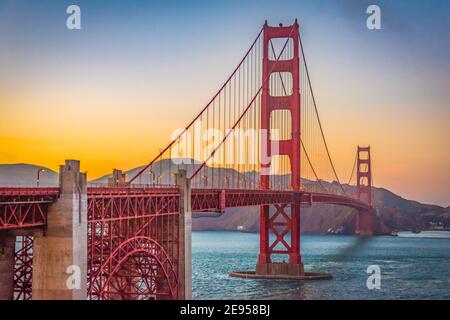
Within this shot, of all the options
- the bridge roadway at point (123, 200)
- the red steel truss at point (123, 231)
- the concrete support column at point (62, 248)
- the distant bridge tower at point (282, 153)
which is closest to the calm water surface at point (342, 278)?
the distant bridge tower at point (282, 153)

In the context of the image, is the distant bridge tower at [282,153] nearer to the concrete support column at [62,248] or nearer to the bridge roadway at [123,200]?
the bridge roadway at [123,200]

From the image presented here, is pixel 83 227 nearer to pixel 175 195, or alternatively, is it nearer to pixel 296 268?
pixel 175 195

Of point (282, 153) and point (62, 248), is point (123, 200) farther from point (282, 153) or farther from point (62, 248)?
point (282, 153)

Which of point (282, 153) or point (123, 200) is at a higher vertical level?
point (282, 153)

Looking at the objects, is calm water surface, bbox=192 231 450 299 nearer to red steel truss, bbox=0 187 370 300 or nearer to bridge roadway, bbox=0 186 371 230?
bridge roadway, bbox=0 186 371 230

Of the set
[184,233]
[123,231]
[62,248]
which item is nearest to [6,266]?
[62,248]
